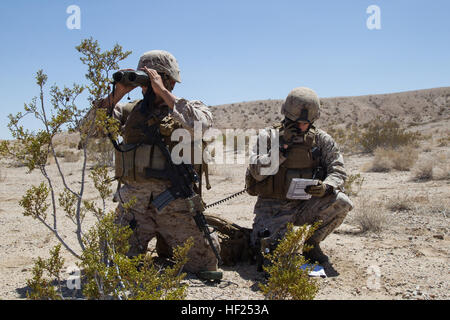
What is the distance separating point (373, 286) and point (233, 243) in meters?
1.37

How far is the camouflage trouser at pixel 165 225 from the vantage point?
→ 11.6ft

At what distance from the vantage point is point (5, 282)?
132 inches

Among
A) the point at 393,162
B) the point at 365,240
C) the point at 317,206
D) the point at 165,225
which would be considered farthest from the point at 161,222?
the point at 393,162

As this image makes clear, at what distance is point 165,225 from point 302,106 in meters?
1.77

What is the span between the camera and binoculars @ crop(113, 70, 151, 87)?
2859mm

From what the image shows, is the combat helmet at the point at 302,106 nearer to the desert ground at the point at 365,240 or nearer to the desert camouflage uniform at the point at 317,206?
the desert camouflage uniform at the point at 317,206

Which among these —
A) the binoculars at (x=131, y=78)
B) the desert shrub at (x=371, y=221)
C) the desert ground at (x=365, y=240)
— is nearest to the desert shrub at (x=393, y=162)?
the desert ground at (x=365, y=240)

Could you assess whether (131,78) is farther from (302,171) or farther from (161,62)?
(302,171)

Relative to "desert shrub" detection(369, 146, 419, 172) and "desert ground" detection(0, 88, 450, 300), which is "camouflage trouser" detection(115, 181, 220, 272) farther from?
"desert shrub" detection(369, 146, 419, 172)

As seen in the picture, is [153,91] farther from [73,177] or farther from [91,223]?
[73,177]

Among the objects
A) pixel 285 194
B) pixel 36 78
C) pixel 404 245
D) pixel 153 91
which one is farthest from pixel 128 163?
pixel 404 245

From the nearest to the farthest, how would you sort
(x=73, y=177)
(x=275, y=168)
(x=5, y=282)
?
(x=5, y=282) < (x=275, y=168) < (x=73, y=177)

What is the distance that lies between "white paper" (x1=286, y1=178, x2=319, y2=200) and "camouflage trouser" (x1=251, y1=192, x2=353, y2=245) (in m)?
0.29

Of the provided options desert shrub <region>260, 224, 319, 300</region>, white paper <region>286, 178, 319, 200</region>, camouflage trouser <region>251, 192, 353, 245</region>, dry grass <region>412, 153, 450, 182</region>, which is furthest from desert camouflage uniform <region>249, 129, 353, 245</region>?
dry grass <region>412, 153, 450, 182</region>
